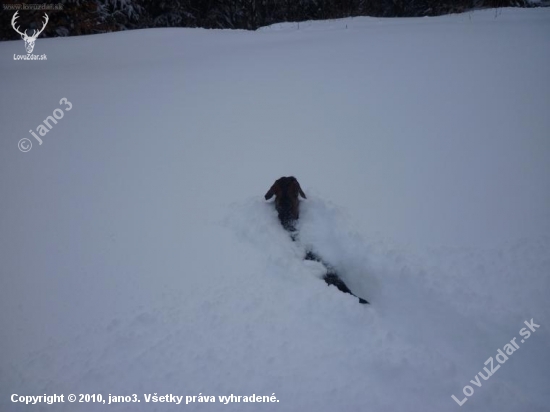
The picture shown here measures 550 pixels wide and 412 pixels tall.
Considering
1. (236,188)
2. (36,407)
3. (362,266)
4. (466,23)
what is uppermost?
(466,23)

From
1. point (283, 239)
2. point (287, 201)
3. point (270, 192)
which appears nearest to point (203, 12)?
point (270, 192)

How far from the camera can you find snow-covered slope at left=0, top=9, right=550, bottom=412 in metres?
2.61

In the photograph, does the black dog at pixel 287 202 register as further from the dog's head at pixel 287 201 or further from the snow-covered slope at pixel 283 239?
the snow-covered slope at pixel 283 239

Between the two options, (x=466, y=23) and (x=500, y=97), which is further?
(x=466, y=23)

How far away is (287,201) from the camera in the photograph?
4.00 meters

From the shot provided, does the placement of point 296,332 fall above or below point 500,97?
below

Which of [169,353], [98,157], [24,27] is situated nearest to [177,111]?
[98,157]

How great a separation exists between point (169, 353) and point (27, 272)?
184 centimetres

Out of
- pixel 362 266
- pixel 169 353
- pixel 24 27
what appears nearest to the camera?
pixel 169 353

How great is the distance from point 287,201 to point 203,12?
17.5 meters

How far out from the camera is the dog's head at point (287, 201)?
4.00 metres

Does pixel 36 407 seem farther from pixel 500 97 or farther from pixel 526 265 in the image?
pixel 500 97

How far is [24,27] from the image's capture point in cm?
1298

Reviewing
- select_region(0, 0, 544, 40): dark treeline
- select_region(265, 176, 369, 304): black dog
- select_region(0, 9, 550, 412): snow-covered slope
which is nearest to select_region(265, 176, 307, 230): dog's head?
select_region(265, 176, 369, 304): black dog
